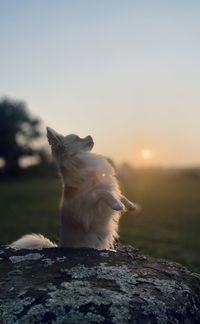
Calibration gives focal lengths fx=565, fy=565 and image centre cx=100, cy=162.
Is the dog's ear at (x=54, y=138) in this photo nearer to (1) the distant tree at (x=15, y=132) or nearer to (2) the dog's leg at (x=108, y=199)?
(2) the dog's leg at (x=108, y=199)

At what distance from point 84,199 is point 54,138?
0.92 m

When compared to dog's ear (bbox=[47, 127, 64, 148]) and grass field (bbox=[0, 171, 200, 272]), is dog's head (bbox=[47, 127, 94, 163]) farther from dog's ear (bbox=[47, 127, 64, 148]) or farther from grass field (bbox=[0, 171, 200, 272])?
grass field (bbox=[0, 171, 200, 272])

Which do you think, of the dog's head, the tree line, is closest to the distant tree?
the tree line

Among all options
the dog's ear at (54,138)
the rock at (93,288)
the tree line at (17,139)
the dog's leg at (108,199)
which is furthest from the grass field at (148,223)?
the tree line at (17,139)

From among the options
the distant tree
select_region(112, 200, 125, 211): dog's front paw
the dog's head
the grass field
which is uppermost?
the distant tree

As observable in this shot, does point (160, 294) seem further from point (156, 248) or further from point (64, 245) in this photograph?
point (156, 248)

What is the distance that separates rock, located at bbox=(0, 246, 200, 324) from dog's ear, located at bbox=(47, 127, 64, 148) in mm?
1744

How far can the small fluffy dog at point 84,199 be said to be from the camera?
6781 mm

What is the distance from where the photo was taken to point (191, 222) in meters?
27.3

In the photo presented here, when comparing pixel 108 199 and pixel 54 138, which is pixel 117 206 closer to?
pixel 108 199

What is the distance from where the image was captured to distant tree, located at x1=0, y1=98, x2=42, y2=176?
287 feet

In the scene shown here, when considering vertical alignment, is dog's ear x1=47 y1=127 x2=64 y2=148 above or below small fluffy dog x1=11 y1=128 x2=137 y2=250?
above

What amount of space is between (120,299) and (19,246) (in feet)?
7.68

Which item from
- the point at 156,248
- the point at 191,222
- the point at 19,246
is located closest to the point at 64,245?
the point at 19,246
